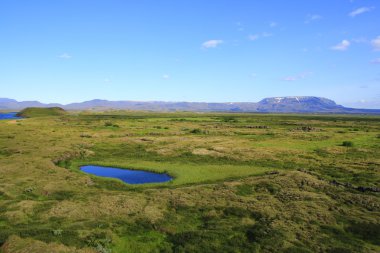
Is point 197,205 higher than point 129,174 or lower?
higher

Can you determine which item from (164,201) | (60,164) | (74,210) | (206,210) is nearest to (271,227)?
(206,210)

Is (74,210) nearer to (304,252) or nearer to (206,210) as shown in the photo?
(206,210)

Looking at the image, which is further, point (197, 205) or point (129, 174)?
point (129, 174)

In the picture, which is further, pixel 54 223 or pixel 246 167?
pixel 246 167

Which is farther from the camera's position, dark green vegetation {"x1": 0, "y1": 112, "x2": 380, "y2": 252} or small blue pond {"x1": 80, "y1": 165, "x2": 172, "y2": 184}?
small blue pond {"x1": 80, "y1": 165, "x2": 172, "y2": 184}

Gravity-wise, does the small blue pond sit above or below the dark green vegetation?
below

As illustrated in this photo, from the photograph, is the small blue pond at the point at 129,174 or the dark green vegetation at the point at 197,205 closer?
the dark green vegetation at the point at 197,205

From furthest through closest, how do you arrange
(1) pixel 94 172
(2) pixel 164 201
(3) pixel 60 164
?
(3) pixel 60 164 → (1) pixel 94 172 → (2) pixel 164 201

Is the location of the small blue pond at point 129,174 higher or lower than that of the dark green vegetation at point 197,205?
lower
